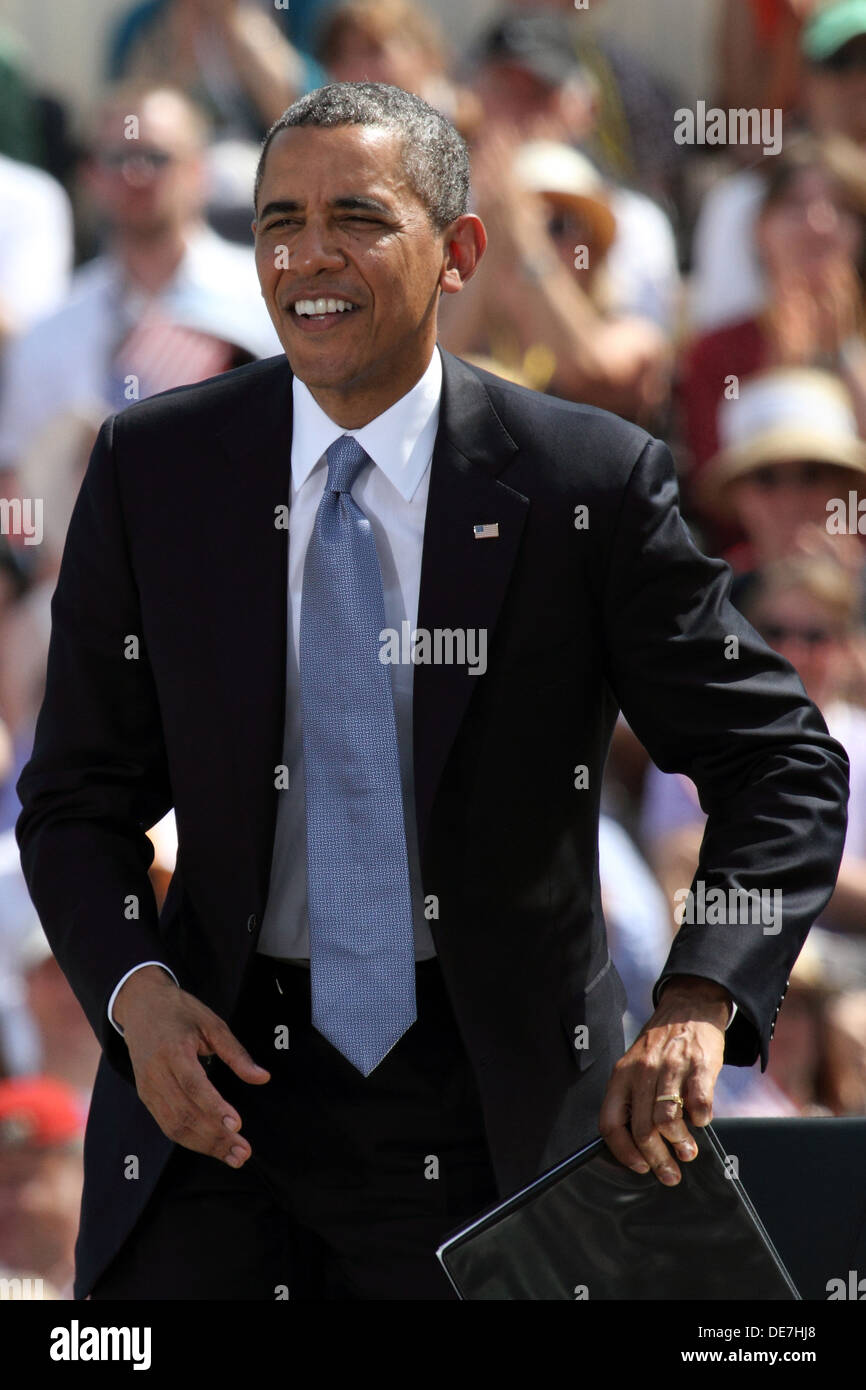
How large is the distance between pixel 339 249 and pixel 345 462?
8.7 inches

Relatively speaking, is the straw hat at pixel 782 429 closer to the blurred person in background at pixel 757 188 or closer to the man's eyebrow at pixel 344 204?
the blurred person in background at pixel 757 188

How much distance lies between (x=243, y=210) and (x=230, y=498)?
318 centimetres

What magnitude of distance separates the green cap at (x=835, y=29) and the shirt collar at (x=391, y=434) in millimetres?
3067

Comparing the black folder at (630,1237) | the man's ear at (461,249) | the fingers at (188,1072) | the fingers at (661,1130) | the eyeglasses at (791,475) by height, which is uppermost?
the eyeglasses at (791,475)

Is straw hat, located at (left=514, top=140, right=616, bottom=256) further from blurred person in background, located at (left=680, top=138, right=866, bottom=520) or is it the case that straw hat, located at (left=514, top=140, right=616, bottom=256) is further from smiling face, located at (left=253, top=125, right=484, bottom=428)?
smiling face, located at (left=253, top=125, right=484, bottom=428)

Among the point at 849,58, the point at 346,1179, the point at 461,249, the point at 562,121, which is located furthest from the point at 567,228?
the point at 346,1179

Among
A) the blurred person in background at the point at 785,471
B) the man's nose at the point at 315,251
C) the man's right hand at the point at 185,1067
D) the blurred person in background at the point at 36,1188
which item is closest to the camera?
the man's right hand at the point at 185,1067

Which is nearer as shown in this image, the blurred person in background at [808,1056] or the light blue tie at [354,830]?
the light blue tie at [354,830]

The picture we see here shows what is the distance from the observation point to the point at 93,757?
2.04m

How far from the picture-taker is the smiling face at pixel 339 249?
1.94 meters

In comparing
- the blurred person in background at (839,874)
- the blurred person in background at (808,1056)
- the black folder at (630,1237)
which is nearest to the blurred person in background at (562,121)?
the blurred person in background at (839,874)

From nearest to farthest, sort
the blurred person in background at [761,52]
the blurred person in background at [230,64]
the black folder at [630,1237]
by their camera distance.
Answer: the black folder at [630,1237], the blurred person in background at [761,52], the blurred person in background at [230,64]

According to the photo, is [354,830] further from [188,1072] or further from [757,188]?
[757,188]

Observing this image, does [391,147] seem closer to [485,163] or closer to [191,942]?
[191,942]
